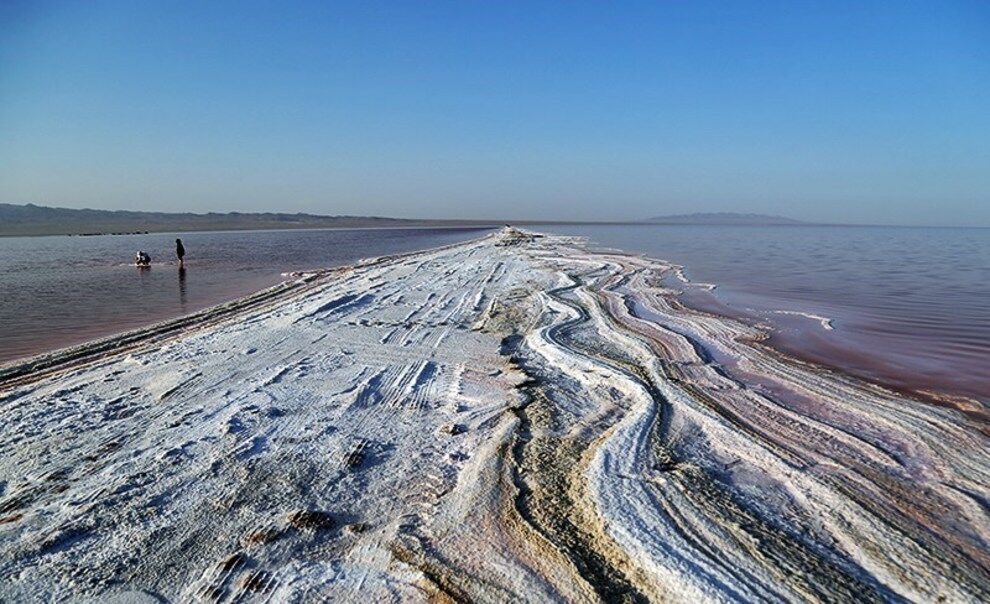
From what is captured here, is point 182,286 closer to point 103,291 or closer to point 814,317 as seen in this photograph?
point 103,291

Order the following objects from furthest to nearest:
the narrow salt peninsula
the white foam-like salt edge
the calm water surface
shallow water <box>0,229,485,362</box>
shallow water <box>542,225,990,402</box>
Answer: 1. shallow water <box>0,229,485,362</box>
2. the white foam-like salt edge
3. the calm water surface
4. shallow water <box>542,225,990,402</box>
5. the narrow salt peninsula

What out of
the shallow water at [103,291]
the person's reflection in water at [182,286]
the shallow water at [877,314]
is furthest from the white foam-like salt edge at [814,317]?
the person's reflection in water at [182,286]

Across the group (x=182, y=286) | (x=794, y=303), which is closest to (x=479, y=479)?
(x=794, y=303)

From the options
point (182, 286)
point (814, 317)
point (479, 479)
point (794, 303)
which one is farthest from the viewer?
point (182, 286)

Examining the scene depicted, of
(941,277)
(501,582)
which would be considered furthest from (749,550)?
(941,277)

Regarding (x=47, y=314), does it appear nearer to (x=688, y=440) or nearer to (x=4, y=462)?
(x=4, y=462)

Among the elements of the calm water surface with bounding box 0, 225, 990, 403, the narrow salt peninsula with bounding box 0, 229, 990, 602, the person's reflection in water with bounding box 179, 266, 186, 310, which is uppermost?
the narrow salt peninsula with bounding box 0, 229, 990, 602

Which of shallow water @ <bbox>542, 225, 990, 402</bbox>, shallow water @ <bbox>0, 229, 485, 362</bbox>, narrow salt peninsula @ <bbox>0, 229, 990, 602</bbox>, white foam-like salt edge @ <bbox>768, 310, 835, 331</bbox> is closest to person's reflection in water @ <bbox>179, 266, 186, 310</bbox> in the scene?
shallow water @ <bbox>0, 229, 485, 362</bbox>

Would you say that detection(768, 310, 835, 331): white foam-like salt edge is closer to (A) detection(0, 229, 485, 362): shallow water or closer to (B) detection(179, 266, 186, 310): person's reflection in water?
(A) detection(0, 229, 485, 362): shallow water
